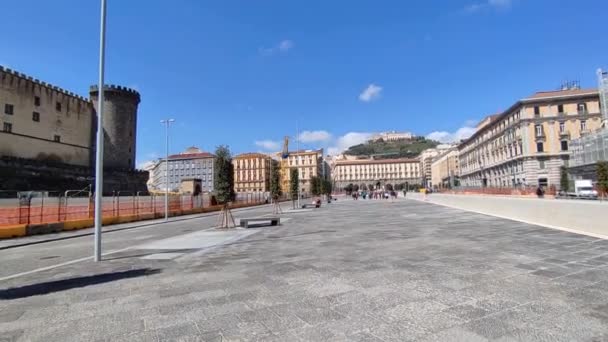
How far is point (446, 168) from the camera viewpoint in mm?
137125

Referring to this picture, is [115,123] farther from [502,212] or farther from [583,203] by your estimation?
[583,203]

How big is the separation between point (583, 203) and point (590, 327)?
10.4 m

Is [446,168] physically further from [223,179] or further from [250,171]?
[223,179]

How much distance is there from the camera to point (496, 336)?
11.7 feet

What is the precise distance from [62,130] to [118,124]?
9462 millimetres

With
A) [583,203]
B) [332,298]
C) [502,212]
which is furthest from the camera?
[502,212]

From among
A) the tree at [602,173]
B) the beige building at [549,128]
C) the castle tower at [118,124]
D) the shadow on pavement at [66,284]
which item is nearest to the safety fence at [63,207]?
the shadow on pavement at [66,284]

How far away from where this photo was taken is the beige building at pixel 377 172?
174375mm

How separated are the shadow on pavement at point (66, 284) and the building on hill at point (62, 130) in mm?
56569

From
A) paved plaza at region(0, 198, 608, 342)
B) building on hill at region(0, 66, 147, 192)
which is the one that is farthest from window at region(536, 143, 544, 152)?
building on hill at region(0, 66, 147, 192)

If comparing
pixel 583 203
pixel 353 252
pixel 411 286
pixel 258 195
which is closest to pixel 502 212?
pixel 583 203

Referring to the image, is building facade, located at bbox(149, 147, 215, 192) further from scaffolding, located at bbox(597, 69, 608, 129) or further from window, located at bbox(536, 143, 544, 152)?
scaffolding, located at bbox(597, 69, 608, 129)

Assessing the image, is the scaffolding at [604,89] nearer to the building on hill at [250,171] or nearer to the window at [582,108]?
the window at [582,108]

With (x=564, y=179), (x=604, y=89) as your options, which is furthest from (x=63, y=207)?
(x=604, y=89)
